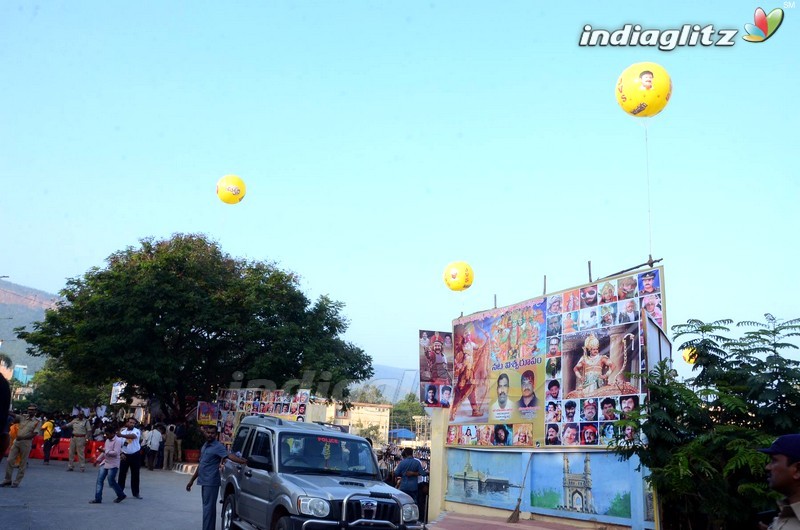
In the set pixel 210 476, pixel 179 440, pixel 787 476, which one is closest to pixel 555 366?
pixel 210 476

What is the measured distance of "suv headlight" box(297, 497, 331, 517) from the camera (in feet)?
28.2

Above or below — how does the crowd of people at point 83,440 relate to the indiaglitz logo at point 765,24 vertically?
below

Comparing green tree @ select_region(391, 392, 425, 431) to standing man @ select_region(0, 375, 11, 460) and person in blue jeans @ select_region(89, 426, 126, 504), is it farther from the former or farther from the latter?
standing man @ select_region(0, 375, 11, 460)

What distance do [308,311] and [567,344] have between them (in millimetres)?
22031

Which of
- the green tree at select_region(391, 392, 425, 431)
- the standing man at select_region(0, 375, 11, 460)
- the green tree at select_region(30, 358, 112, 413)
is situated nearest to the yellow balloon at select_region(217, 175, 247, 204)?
the standing man at select_region(0, 375, 11, 460)

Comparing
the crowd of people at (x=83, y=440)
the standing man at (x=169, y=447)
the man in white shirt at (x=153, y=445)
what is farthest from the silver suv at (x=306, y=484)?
the standing man at (x=169, y=447)

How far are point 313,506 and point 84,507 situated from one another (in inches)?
324

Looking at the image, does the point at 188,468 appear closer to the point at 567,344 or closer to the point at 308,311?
the point at 308,311

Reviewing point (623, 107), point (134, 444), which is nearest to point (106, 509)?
point (134, 444)

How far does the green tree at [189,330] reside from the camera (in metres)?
30.2

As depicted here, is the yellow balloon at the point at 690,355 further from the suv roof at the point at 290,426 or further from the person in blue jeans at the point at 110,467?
the person in blue jeans at the point at 110,467

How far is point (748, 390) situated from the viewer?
31.9 feet

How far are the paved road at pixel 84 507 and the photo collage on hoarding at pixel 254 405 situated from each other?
447cm

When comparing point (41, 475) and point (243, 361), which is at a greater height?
point (243, 361)
